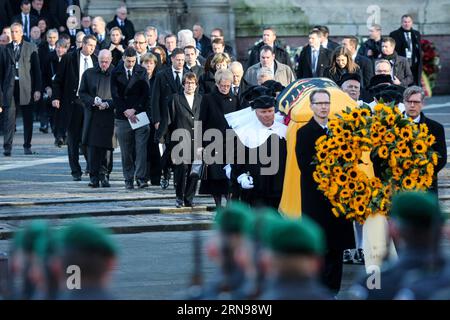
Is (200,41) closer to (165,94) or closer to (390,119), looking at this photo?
(165,94)

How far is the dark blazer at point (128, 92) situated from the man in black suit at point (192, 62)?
623 millimetres

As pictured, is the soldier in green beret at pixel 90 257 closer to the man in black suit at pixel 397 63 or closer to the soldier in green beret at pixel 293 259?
the soldier in green beret at pixel 293 259

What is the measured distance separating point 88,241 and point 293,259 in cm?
78

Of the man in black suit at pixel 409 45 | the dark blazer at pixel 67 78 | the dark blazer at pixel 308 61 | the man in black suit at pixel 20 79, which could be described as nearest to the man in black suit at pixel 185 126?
the dark blazer at pixel 67 78

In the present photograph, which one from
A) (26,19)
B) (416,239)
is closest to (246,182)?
(416,239)

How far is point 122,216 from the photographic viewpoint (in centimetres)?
1675

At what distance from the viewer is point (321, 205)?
1205 cm

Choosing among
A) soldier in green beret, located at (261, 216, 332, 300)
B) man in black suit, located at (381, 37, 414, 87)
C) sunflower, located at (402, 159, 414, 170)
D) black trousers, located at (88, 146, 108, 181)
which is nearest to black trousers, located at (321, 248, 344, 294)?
sunflower, located at (402, 159, 414, 170)

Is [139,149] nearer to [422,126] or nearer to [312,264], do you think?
[422,126]

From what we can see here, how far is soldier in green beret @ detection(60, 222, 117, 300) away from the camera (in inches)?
222

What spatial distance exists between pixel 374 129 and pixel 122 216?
5293mm

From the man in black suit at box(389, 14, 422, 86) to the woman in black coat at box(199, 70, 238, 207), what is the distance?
1057 centimetres
